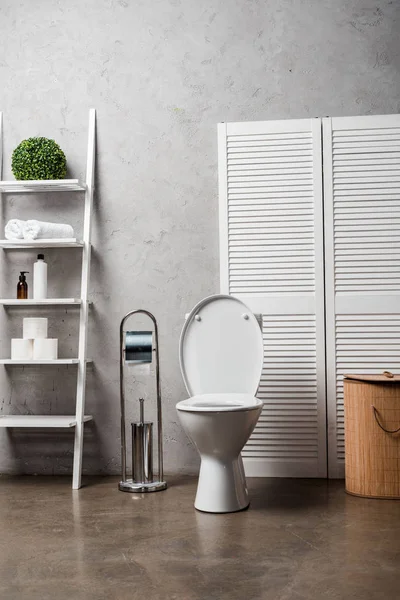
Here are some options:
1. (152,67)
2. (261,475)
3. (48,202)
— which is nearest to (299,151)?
(152,67)

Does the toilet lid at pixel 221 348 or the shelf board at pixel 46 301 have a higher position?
the shelf board at pixel 46 301

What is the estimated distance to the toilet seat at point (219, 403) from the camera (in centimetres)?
271

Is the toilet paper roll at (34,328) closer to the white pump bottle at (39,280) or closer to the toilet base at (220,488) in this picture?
the white pump bottle at (39,280)

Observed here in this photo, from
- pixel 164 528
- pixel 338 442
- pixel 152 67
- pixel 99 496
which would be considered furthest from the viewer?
pixel 152 67

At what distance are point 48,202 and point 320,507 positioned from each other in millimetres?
2108

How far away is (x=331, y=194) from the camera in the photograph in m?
3.40

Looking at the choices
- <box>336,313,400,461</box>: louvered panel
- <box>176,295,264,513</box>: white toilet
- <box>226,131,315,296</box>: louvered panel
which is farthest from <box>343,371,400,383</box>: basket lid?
<box>226,131,315,296</box>: louvered panel

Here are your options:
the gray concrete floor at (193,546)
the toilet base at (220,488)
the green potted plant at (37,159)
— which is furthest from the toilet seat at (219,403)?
the green potted plant at (37,159)

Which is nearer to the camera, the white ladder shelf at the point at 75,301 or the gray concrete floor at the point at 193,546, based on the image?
the gray concrete floor at the point at 193,546

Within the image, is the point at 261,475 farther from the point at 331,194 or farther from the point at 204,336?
the point at 331,194

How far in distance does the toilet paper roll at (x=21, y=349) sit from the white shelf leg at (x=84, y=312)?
25cm

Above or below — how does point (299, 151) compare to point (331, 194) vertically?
above

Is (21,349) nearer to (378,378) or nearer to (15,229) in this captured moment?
(15,229)

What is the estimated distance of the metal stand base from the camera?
3.16 metres
